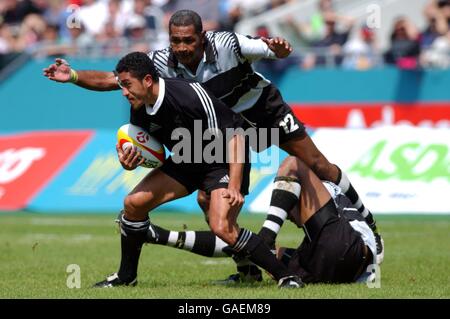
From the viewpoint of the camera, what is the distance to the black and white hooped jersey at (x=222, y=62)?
9422 millimetres

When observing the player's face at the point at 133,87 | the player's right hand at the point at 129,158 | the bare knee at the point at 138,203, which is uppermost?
the player's face at the point at 133,87

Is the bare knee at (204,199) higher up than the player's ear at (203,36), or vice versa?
the player's ear at (203,36)

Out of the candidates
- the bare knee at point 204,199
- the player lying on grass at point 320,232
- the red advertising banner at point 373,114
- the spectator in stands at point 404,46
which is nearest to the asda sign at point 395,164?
the red advertising banner at point 373,114

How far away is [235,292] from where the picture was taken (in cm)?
840

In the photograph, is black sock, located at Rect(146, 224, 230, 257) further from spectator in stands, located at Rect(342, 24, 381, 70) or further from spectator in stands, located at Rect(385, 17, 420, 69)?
spectator in stands, located at Rect(342, 24, 381, 70)

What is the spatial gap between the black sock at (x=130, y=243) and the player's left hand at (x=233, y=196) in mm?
898

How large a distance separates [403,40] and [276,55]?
431 inches

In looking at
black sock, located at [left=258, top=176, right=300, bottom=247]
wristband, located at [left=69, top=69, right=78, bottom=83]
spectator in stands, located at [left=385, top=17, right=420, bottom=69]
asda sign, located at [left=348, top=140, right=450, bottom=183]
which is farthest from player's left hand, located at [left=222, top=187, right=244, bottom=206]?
spectator in stands, located at [left=385, top=17, right=420, bottom=69]

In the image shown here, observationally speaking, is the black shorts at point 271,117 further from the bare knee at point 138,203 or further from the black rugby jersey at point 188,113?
the bare knee at point 138,203

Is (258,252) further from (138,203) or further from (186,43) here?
(186,43)

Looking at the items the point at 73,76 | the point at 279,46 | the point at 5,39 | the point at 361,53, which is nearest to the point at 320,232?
the point at 279,46

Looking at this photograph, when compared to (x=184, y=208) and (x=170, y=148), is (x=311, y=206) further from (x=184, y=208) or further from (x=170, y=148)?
(x=184, y=208)
